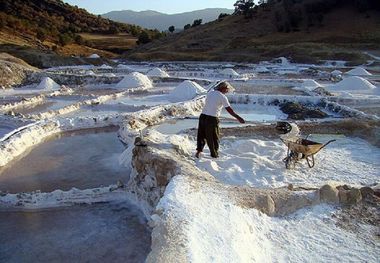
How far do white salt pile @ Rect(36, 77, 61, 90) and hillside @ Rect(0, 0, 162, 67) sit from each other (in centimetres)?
805

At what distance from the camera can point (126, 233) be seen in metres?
4.77

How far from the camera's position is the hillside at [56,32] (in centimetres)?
3184

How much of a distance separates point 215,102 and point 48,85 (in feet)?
43.2

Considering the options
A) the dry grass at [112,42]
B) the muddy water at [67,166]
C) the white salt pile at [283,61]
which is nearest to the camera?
the muddy water at [67,166]

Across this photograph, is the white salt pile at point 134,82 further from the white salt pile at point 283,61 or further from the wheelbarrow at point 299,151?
the wheelbarrow at point 299,151

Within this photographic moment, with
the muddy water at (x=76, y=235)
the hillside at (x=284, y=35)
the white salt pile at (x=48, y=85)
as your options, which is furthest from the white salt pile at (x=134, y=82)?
the hillside at (x=284, y=35)

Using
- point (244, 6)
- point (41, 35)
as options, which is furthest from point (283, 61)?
Answer: point (41, 35)

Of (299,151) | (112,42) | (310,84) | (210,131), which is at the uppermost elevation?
(210,131)

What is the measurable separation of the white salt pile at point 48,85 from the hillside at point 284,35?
14.3 m

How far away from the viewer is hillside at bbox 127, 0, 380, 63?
28281mm

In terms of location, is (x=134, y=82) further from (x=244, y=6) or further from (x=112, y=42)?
(x=112, y=42)

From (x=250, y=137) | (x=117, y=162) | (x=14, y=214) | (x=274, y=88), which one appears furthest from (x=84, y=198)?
(x=274, y=88)

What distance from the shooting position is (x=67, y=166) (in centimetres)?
703

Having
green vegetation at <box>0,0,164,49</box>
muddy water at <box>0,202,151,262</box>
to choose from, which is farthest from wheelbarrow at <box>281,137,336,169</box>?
green vegetation at <box>0,0,164,49</box>
